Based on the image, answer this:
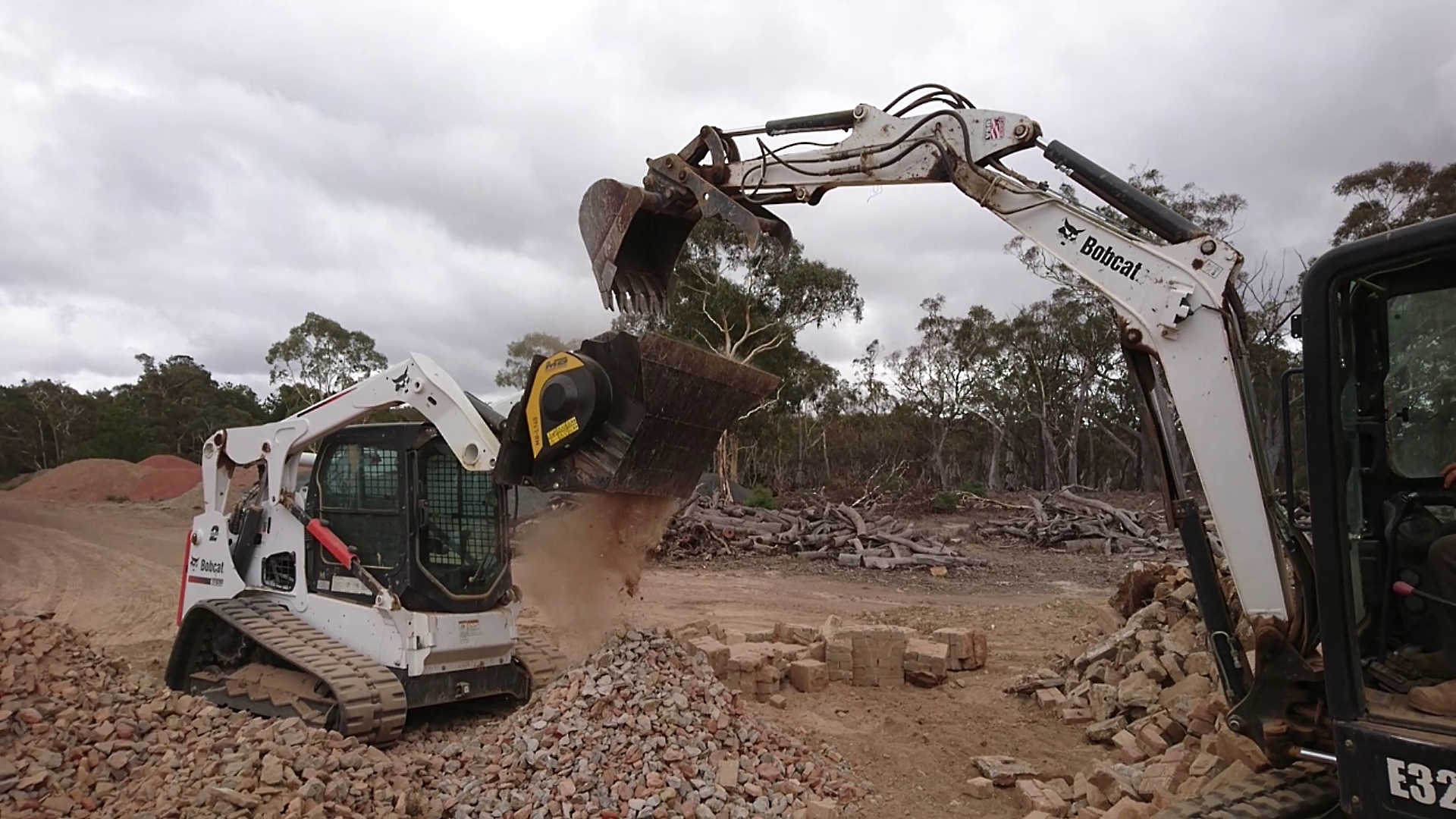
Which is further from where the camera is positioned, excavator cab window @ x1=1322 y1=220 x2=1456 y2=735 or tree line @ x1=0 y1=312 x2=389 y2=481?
tree line @ x1=0 y1=312 x2=389 y2=481

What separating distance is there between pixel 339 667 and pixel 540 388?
2.57 m

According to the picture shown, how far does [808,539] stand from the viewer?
67.6 feet

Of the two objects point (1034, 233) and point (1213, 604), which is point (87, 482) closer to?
point (1034, 233)

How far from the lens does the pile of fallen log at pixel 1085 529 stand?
69.2 feet

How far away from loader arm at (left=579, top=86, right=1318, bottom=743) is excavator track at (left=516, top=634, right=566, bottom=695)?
3122mm

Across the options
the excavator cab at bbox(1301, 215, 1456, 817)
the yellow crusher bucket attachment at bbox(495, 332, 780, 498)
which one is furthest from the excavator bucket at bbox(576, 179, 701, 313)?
the excavator cab at bbox(1301, 215, 1456, 817)

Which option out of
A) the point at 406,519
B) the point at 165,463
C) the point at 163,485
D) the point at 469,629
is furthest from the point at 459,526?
the point at 165,463

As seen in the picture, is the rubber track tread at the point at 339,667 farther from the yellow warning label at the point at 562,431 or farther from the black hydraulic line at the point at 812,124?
the black hydraulic line at the point at 812,124

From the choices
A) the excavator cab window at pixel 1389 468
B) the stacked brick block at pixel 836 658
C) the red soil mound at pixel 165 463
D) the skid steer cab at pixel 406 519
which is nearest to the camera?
the excavator cab window at pixel 1389 468

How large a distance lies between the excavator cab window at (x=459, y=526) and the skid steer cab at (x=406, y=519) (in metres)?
0.01

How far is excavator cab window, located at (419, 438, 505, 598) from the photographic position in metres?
6.76

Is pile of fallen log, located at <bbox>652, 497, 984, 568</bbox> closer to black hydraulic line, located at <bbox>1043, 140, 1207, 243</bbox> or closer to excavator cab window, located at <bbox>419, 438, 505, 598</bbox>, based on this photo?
excavator cab window, located at <bbox>419, 438, 505, 598</bbox>

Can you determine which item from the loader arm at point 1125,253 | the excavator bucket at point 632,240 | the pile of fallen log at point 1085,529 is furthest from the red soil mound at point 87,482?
the loader arm at point 1125,253

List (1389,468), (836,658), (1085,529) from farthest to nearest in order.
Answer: (1085,529), (836,658), (1389,468)
